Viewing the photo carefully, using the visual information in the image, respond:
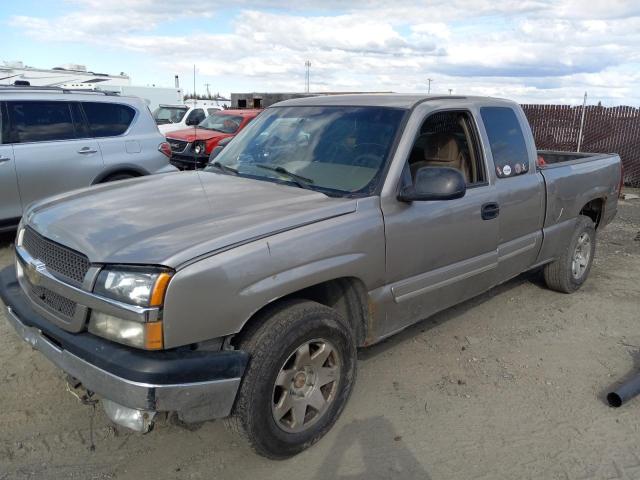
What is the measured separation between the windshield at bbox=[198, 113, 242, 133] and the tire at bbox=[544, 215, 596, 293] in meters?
9.16

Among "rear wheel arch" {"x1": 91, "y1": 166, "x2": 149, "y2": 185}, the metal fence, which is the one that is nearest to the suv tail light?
"rear wheel arch" {"x1": 91, "y1": 166, "x2": 149, "y2": 185}

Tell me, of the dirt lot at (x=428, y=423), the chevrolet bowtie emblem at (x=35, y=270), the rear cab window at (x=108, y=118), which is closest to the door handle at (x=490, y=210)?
the dirt lot at (x=428, y=423)

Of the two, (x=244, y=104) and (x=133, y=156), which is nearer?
(x=133, y=156)

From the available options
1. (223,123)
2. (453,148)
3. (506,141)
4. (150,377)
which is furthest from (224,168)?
(223,123)

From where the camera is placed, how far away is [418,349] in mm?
4262

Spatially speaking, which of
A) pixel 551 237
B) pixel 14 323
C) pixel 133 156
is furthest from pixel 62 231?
pixel 133 156

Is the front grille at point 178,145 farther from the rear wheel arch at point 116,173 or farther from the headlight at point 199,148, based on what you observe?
the rear wheel arch at point 116,173

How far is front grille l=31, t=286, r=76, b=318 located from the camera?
2650 millimetres

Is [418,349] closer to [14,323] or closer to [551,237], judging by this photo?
[551,237]

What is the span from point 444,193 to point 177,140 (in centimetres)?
1034

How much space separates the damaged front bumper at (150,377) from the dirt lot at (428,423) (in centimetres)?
54

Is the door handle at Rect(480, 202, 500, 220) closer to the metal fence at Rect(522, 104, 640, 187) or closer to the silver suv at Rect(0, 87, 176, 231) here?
the silver suv at Rect(0, 87, 176, 231)

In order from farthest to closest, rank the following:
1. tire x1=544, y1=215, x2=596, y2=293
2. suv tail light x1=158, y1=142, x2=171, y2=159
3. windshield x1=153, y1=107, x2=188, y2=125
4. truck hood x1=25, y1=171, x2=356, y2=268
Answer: windshield x1=153, y1=107, x2=188, y2=125 → suv tail light x1=158, y1=142, x2=171, y2=159 → tire x1=544, y1=215, x2=596, y2=293 → truck hood x1=25, y1=171, x2=356, y2=268

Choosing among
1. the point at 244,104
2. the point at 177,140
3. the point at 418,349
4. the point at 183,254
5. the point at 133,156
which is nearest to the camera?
the point at 183,254
